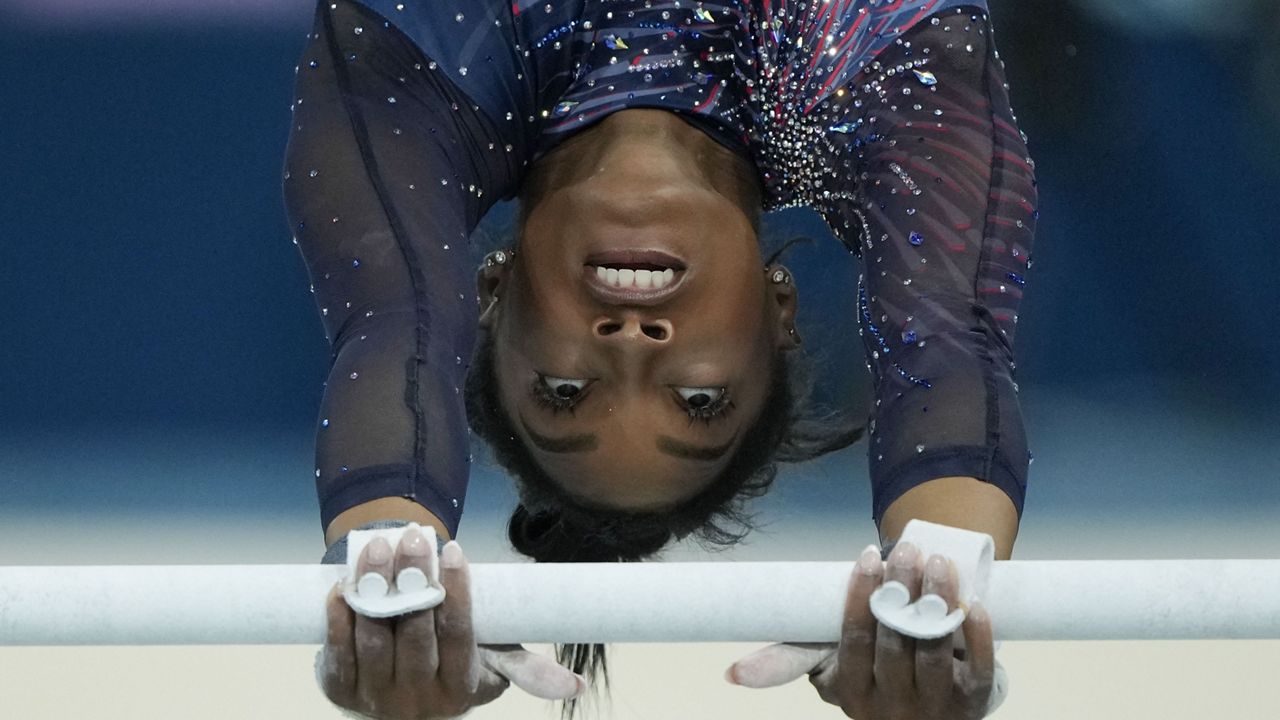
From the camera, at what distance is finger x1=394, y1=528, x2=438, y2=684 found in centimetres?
79

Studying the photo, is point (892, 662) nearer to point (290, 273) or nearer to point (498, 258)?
point (498, 258)

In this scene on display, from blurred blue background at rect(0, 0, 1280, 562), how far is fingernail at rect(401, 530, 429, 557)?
3.63ft

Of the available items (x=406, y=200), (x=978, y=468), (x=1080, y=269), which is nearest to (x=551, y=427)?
(x=406, y=200)

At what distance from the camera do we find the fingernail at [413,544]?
2.58ft

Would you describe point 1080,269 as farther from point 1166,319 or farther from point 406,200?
point 406,200

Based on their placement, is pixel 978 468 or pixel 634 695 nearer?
pixel 978 468

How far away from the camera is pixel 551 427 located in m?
1.21

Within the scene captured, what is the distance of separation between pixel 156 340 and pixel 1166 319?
49.2 inches

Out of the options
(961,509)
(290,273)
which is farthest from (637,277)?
(290,273)

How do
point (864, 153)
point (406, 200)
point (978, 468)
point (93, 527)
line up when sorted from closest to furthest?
1. point (978, 468)
2. point (406, 200)
3. point (864, 153)
4. point (93, 527)

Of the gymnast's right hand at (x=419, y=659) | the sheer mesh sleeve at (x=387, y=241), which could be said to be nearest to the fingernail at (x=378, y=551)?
the gymnast's right hand at (x=419, y=659)

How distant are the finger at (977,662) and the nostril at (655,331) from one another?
16.1 inches

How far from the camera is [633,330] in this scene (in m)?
1.17

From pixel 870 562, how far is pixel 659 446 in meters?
0.43
